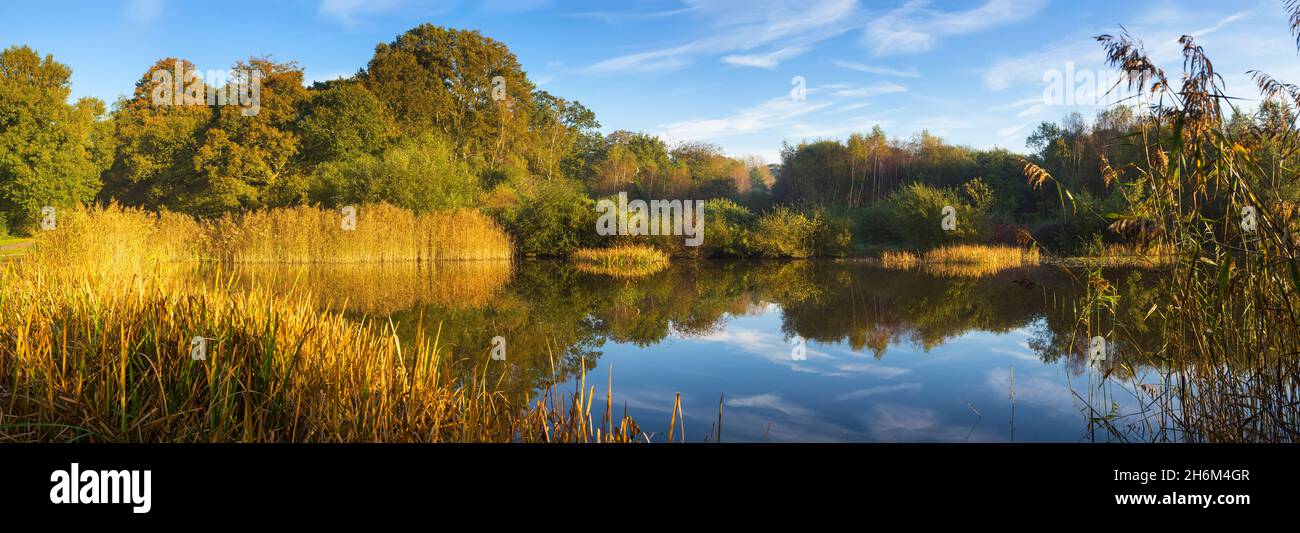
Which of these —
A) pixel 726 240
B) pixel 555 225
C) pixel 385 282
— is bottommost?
pixel 385 282

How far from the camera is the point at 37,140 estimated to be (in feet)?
78.3

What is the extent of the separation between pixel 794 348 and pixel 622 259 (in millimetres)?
14772

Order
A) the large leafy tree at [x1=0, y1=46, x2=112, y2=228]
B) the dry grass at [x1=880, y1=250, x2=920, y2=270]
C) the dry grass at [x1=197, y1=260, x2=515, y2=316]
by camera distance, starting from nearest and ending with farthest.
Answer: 1. the dry grass at [x1=197, y1=260, x2=515, y2=316]
2. the dry grass at [x1=880, y1=250, x2=920, y2=270]
3. the large leafy tree at [x1=0, y1=46, x2=112, y2=228]

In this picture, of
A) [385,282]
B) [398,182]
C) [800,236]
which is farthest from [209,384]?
[398,182]

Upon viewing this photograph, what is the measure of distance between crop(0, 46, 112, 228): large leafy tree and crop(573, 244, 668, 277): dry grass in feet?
56.9

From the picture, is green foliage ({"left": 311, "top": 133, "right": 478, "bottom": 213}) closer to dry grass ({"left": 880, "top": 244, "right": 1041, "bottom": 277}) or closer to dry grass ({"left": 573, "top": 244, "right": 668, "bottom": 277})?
dry grass ({"left": 573, "top": 244, "right": 668, "bottom": 277})

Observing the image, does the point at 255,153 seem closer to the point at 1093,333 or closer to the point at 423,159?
the point at 423,159

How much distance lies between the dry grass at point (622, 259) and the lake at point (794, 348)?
4.46 meters

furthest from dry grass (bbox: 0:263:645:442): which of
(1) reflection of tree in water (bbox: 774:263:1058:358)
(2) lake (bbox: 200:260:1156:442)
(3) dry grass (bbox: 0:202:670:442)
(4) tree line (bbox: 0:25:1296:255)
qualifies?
(4) tree line (bbox: 0:25:1296:255)

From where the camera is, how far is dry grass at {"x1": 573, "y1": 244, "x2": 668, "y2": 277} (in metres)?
19.9

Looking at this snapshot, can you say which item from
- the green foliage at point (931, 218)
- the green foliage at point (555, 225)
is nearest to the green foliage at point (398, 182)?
the green foliage at point (555, 225)

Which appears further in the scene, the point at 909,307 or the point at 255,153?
the point at 255,153

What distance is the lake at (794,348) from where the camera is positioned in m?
4.86

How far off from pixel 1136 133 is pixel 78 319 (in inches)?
213
